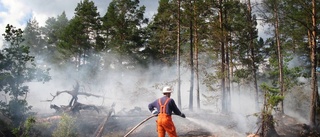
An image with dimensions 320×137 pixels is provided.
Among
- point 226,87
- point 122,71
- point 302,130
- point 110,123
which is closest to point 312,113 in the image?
point 302,130

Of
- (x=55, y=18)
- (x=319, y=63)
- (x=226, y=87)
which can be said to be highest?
(x=55, y=18)

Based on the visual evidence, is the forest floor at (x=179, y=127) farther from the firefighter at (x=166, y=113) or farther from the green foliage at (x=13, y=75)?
the firefighter at (x=166, y=113)

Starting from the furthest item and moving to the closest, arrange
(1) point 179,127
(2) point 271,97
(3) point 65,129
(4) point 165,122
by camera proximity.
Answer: (1) point 179,127
(2) point 271,97
(3) point 65,129
(4) point 165,122

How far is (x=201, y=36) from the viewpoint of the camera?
23219mm

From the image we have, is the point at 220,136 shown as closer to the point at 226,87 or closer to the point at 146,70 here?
the point at 226,87

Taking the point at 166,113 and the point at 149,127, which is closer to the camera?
the point at 166,113

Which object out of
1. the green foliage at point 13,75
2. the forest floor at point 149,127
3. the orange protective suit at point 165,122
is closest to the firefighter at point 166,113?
the orange protective suit at point 165,122

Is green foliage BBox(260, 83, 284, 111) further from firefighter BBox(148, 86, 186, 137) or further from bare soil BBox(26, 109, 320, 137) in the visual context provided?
firefighter BBox(148, 86, 186, 137)

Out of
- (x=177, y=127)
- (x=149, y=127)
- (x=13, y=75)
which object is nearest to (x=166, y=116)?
(x=149, y=127)

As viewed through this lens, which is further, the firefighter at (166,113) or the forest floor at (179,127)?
the forest floor at (179,127)

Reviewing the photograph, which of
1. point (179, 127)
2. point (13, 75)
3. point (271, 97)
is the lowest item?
point (179, 127)

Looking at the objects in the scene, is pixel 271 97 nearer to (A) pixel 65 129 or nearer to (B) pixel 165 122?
(B) pixel 165 122

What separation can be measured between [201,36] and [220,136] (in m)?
11.6

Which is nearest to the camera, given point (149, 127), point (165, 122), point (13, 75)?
point (165, 122)
